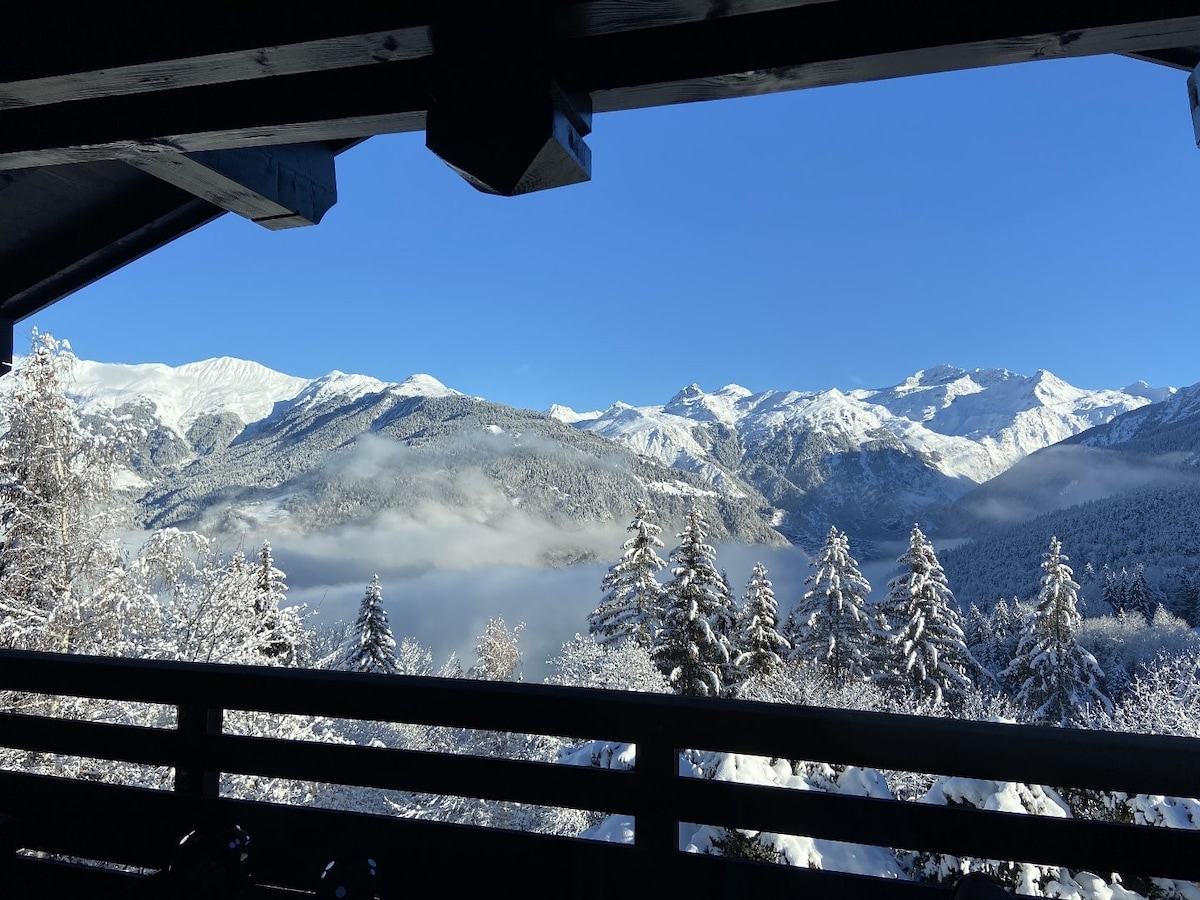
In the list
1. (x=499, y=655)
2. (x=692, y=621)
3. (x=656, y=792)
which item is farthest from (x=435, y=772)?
(x=499, y=655)

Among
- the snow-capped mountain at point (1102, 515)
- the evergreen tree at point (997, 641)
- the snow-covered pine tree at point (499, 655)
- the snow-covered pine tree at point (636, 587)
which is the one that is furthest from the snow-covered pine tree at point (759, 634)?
the snow-capped mountain at point (1102, 515)

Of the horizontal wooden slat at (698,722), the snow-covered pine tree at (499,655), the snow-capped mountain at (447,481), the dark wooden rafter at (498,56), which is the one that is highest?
the snow-capped mountain at (447,481)

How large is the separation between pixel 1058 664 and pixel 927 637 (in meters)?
4.85

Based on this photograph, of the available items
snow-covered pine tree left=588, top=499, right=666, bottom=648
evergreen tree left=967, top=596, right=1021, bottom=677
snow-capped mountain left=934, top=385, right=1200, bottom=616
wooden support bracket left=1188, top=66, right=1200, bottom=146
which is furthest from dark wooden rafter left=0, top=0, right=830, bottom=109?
snow-capped mountain left=934, top=385, right=1200, bottom=616

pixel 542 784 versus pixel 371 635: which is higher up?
pixel 542 784

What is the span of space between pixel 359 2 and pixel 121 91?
27.0 inches

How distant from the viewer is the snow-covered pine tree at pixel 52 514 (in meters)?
10.4

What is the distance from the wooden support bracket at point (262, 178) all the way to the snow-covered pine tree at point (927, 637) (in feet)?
85.1

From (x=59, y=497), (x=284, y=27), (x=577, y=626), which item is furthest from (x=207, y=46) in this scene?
(x=577, y=626)

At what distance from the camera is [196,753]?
200cm

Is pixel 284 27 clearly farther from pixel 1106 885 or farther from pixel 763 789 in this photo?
pixel 1106 885

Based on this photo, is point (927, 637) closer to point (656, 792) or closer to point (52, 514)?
point (52, 514)

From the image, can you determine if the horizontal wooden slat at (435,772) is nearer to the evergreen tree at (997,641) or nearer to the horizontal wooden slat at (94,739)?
the horizontal wooden slat at (94,739)

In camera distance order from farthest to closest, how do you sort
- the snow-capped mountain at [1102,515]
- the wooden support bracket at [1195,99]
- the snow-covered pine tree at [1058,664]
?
the snow-capped mountain at [1102,515]
the snow-covered pine tree at [1058,664]
the wooden support bracket at [1195,99]
